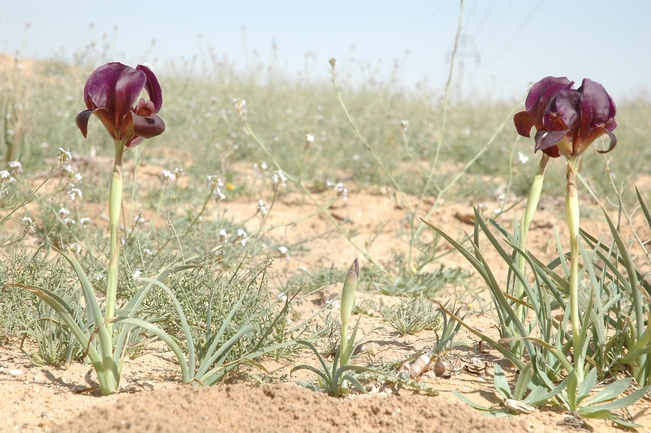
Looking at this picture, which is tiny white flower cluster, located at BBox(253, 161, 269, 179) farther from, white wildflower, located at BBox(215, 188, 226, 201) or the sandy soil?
the sandy soil

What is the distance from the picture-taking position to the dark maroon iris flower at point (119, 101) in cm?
169

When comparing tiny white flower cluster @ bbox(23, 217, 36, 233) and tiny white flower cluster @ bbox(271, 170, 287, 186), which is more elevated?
tiny white flower cluster @ bbox(271, 170, 287, 186)

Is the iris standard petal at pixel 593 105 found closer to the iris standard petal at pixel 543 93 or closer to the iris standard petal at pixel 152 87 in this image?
the iris standard petal at pixel 543 93

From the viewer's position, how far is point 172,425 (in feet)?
4.91

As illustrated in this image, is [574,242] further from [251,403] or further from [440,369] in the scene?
[251,403]

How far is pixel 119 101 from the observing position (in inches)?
67.4

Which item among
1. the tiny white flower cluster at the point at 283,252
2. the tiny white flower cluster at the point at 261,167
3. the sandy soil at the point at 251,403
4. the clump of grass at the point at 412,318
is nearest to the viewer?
the sandy soil at the point at 251,403

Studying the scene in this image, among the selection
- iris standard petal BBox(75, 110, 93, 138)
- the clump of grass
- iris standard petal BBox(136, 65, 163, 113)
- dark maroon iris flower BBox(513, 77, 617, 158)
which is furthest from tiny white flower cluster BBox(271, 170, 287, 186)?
dark maroon iris flower BBox(513, 77, 617, 158)

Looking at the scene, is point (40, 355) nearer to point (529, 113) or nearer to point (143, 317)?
point (143, 317)

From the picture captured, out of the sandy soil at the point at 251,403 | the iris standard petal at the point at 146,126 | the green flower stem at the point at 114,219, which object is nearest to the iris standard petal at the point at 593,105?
the sandy soil at the point at 251,403

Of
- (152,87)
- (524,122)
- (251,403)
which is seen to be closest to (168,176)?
(152,87)

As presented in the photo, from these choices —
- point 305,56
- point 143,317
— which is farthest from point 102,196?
point 305,56

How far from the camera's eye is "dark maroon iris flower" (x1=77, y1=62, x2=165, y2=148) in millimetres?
1690

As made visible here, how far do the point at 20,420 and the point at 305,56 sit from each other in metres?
7.13
